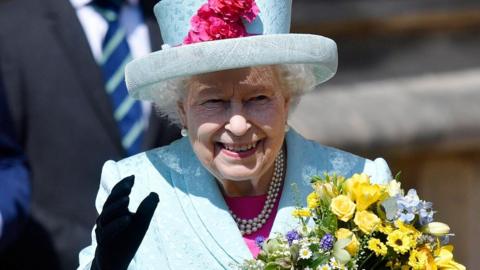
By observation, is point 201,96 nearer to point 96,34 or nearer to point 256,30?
point 256,30

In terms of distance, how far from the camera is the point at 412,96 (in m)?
7.98

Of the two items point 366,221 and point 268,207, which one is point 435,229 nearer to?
point 366,221

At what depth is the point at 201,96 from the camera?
4.15 metres

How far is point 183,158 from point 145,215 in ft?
1.23

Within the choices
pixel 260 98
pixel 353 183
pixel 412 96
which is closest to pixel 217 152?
pixel 260 98

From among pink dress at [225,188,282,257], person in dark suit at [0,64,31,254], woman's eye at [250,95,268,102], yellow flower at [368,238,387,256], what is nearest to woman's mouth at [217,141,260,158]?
woman's eye at [250,95,268,102]

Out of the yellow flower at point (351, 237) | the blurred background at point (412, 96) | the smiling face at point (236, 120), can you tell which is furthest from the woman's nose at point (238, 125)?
the blurred background at point (412, 96)

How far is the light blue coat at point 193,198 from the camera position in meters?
4.21

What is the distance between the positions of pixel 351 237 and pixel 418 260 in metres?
0.16

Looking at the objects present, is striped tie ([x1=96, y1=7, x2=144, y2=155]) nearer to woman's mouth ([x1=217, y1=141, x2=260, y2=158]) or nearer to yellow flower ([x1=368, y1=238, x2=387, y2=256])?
woman's mouth ([x1=217, y1=141, x2=260, y2=158])

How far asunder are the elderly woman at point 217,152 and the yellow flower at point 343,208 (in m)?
0.25

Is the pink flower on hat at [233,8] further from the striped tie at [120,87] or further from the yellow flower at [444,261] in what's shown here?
the striped tie at [120,87]

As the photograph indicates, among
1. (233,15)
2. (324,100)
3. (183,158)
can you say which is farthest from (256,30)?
(324,100)

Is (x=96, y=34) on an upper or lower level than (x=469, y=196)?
upper
